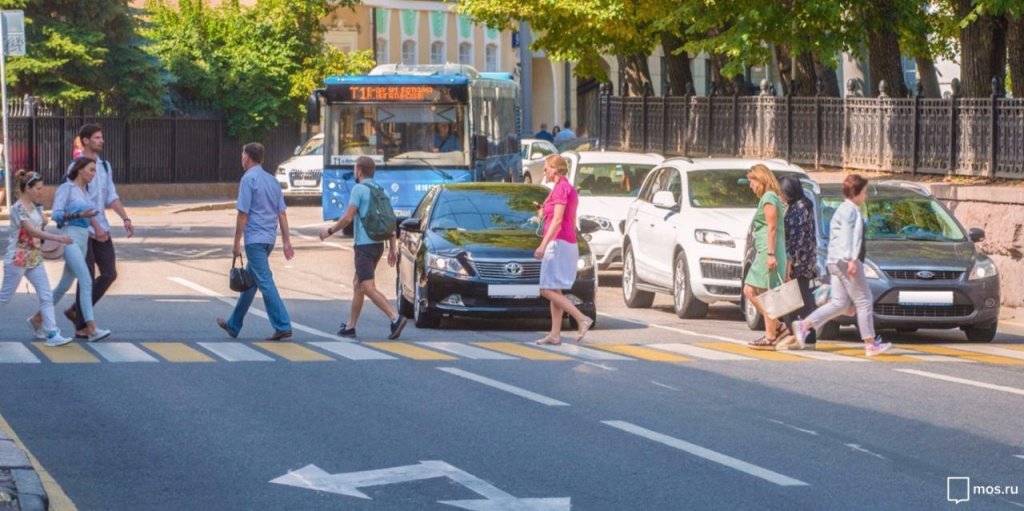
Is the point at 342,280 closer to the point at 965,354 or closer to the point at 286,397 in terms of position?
the point at 965,354

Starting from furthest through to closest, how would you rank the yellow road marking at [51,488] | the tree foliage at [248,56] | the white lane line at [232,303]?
the tree foliage at [248,56] < the white lane line at [232,303] < the yellow road marking at [51,488]

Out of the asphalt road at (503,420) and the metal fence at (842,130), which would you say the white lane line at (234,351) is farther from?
the metal fence at (842,130)

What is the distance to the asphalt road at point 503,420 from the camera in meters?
8.77

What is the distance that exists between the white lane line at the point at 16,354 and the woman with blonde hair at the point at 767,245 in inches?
240

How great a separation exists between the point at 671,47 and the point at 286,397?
28884 mm

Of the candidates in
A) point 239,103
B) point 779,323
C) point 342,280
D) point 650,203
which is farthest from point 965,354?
point 239,103

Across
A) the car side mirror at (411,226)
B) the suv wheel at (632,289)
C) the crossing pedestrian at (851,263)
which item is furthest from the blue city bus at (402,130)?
the crossing pedestrian at (851,263)

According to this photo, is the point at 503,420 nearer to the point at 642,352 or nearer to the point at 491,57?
the point at 642,352

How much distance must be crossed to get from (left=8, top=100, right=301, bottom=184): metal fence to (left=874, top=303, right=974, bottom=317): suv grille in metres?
28.8

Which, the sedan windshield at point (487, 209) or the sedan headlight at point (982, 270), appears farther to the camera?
the sedan windshield at point (487, 209)

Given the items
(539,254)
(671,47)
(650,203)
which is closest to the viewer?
(539,254)

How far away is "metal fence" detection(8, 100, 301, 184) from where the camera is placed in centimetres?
4247

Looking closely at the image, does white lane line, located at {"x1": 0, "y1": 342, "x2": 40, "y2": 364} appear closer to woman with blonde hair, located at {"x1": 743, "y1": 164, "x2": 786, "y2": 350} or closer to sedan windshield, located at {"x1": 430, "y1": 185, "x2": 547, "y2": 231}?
sedan windshield, located at {"x1": 430, "y1": 185, "x2": 547, "y2": 231}

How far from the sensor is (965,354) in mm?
16281
